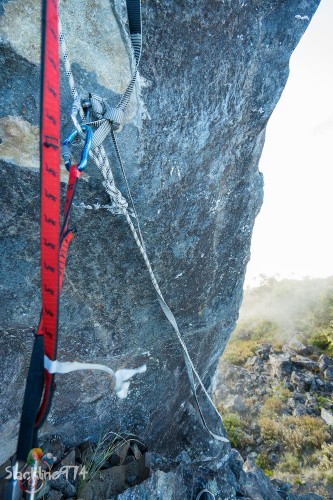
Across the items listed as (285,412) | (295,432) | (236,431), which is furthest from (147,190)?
(285,412)

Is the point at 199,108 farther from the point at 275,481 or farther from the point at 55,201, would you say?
the point at 275,481

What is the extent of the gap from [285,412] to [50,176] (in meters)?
12.4

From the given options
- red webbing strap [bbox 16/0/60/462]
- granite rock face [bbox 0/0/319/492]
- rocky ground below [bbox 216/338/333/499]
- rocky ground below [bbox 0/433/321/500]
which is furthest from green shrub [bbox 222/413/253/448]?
red webbing strap [bbox 16/0/60/462]

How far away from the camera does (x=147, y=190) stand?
2510mm

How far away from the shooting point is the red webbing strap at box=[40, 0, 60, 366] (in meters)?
1.09

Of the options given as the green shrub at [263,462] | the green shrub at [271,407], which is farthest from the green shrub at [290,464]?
the green shrub at [271,407]

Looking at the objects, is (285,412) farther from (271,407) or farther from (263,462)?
(263,462)

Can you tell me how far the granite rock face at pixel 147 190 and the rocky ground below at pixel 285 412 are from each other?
17.4 feet

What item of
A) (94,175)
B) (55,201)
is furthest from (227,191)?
(55,201)

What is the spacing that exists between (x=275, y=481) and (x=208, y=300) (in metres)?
5.19

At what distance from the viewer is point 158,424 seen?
12.0 ft

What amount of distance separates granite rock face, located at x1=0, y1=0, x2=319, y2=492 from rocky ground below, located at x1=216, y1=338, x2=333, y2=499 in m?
5.30

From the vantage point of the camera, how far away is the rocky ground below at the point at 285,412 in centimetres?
863

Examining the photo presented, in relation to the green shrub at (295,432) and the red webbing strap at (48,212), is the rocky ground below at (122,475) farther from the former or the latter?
the green shrub at (295,432)
